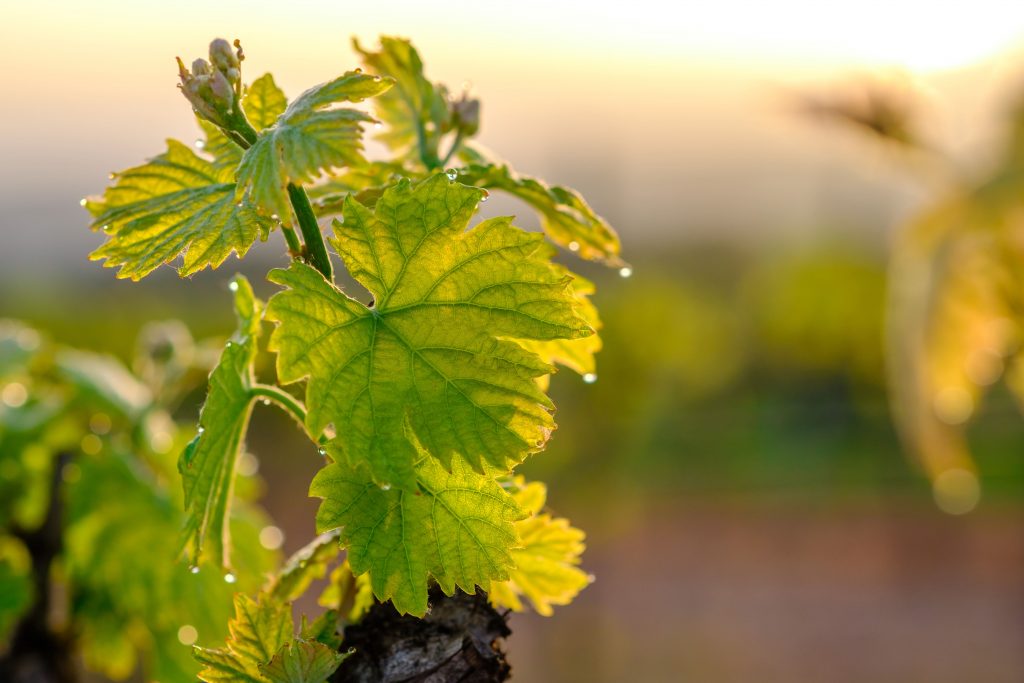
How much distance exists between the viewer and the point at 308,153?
0.59 metres

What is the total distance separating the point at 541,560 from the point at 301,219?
1.02ft

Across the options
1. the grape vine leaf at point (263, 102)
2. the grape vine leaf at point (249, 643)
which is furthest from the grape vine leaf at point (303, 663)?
the grape vine leaf at point (263, 102)

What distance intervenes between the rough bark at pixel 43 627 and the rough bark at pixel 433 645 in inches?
28.9

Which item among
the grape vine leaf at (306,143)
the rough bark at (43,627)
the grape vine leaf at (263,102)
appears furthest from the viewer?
the rough bark at (43,627)

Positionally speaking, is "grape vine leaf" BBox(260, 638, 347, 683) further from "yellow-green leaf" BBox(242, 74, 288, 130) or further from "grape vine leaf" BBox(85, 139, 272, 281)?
"yellow-green leaf" BBox(242, 74, 288, 130)

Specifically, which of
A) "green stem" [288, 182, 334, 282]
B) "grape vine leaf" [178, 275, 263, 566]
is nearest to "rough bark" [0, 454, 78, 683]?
"grape vine leaf" [178, 275, 263, 566]

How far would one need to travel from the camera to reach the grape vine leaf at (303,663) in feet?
2.08

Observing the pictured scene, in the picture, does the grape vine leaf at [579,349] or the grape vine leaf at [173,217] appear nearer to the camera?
the grape vine leaf at [173,217]

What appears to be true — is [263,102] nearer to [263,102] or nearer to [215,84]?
[263,102]

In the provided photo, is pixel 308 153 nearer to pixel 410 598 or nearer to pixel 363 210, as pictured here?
pixel 363 210

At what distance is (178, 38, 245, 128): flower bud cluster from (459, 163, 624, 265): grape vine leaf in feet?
0.56

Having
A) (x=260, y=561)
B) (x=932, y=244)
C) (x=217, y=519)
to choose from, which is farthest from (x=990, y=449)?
(x=217, y=519)

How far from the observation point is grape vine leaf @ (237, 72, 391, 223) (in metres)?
0.58

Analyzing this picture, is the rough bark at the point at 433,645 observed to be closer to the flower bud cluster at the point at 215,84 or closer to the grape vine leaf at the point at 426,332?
the grape vine leaf at the point at 426,332
